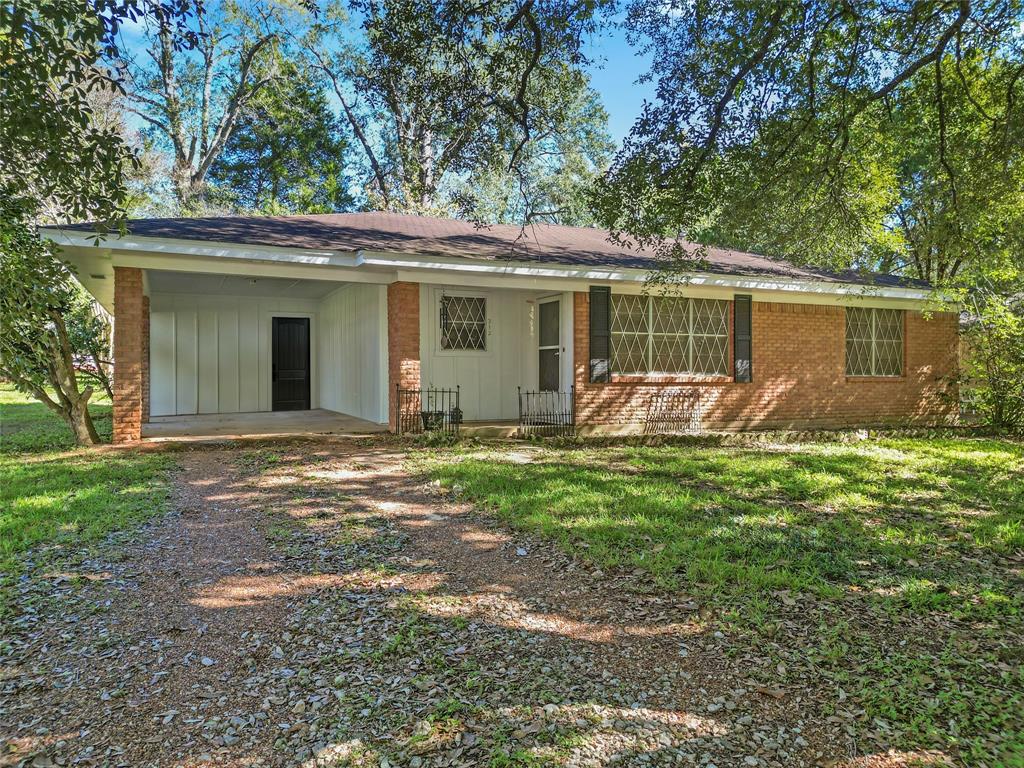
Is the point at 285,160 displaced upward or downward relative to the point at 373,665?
upward

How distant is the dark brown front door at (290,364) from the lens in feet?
47.4

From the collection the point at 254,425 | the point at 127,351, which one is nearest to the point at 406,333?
the point at 254,425

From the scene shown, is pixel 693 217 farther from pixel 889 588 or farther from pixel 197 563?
pixel 197 563

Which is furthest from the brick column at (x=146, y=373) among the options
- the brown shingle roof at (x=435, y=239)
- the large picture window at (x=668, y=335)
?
the large picture window at (x=668, y=335)

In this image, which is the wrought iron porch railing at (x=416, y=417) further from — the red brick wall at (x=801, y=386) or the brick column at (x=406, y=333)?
the red brick wall at (x=801, y=386)

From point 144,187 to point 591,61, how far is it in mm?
22960

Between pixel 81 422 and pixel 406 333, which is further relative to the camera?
pixel 406 333

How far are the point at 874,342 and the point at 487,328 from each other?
312 inches

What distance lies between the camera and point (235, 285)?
12.3 m

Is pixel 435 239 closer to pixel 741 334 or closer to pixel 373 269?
pixel 373 269

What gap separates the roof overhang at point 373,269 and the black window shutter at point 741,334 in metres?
0.25

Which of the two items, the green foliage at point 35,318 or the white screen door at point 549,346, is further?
the white screen door at point 549,346

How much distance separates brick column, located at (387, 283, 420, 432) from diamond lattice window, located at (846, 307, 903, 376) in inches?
342

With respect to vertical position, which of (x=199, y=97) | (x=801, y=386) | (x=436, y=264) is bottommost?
(x=801, y=386)
